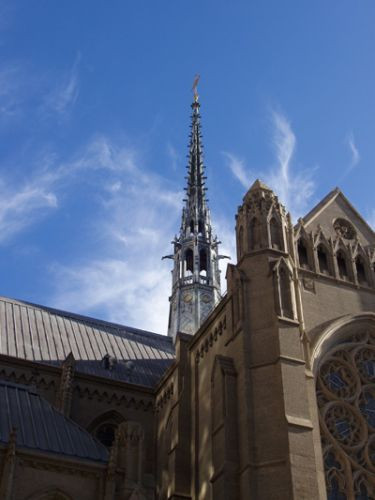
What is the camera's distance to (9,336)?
33.6 m

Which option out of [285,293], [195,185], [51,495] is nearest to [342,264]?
[285,293]

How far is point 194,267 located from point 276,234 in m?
24.5

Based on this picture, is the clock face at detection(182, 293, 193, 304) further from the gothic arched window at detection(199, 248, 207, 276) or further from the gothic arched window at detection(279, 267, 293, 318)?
the gothic arched window at detection(279, 267, 293, 318)

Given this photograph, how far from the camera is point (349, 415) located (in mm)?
24859

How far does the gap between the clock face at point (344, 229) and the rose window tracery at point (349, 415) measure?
5.20 meters

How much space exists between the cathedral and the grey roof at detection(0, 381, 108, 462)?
0.07m

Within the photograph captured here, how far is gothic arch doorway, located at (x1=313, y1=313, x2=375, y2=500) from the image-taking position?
915 inches

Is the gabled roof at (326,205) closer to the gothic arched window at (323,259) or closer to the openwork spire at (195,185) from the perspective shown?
the gothic arched window at (323,259)

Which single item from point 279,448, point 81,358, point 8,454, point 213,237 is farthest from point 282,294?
point 213,237

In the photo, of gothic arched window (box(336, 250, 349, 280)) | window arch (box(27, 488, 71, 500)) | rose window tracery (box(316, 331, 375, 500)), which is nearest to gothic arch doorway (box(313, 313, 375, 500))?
rose window tracery (box(316, 331, 375, 500))

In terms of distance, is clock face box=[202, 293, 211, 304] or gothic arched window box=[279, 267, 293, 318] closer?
gothic arched window box=[279, 267, 293, 318]

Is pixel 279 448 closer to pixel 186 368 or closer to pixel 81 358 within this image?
pixel 186 368

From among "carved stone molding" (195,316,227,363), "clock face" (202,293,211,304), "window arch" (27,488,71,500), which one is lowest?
"window arch" (27,488,71,500)

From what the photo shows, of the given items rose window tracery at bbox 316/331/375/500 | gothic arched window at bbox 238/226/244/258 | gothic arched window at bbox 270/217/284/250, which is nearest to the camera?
rose window tracery at bbox 316/331/375/500
